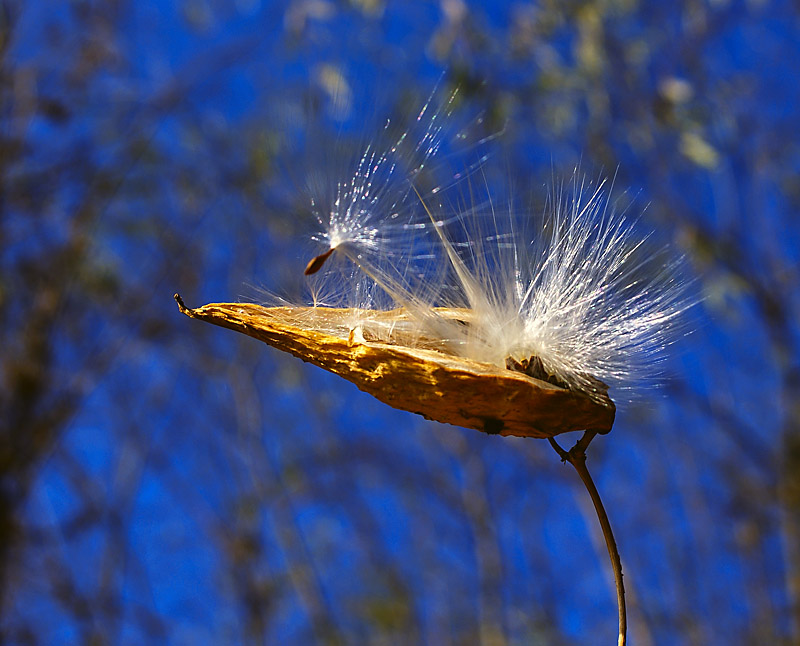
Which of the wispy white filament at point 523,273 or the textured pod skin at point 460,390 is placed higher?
the wispy white filament at point 523,273

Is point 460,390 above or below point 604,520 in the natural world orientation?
above

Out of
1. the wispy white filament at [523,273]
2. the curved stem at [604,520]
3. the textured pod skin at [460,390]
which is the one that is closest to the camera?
the curved stem at [604,520]

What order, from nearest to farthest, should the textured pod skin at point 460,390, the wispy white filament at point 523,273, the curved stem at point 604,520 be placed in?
1. the curved stem at point 604,520
2. the textured pod skin at point 460,390
3. the wispy white filament at point 523,273

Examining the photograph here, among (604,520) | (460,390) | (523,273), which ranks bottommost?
(604,520)

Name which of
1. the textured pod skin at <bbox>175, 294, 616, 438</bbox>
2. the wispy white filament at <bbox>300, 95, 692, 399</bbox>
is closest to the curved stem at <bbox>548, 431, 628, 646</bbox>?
the textured pod skin at <bbox>175, 294, 616, 438</bbox>

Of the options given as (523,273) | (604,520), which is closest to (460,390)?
(604,520)

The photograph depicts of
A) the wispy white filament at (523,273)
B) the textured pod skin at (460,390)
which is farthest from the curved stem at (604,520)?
the wispy white filament at (523,273)

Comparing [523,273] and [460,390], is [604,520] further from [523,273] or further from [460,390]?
[523,273]

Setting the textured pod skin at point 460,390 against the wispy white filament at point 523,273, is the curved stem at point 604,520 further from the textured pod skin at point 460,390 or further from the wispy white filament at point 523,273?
the wispy white filament at point 523,273

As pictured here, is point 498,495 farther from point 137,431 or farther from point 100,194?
point 100,194

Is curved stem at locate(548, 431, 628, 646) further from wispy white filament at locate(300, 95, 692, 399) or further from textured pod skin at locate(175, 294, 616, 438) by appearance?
wispy white filament at locate(300, 95, 692, 399)
